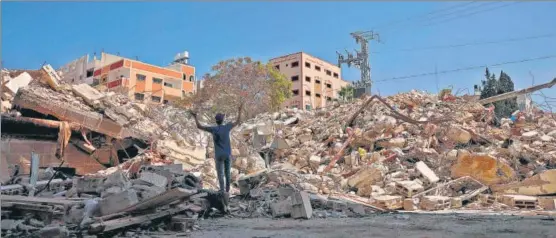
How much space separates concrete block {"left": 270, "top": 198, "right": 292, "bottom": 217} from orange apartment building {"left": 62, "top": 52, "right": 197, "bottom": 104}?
115 ft

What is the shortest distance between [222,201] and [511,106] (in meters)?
17.7

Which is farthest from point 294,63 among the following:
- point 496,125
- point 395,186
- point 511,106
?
point 395,186

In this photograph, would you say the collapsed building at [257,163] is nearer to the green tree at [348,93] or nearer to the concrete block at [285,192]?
the concrete block at [285,192]

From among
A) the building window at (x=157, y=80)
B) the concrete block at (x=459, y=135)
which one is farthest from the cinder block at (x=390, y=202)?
the building window at (x=157, y=80)

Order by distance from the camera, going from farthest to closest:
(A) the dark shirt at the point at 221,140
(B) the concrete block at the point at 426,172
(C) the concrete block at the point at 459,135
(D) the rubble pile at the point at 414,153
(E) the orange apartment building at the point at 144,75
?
(E) the orange apartment building at the point at 144,75 → (C) the concrete block at the point at 459,135 → (B) the concrete block at the point at 426,172 → (D) the rubble pile at the point at 414,153 → (A) the dark shirt at the point at 221,140

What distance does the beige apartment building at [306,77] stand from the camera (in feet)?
163

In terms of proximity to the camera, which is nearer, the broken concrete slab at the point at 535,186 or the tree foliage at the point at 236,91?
the broken concrete slab at the point at 535,186

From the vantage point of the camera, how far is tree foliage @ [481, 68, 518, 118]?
63.5 ft

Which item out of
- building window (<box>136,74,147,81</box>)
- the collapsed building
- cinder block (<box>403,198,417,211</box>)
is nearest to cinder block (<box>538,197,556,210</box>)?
the collapsed building

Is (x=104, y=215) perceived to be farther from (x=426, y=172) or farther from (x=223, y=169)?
(x=426, y=172)

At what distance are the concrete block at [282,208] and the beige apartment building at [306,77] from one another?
41.5 meters

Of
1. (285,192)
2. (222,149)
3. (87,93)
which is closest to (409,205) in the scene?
(285,192)

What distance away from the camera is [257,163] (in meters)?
12.7

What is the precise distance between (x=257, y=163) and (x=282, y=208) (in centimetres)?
682
